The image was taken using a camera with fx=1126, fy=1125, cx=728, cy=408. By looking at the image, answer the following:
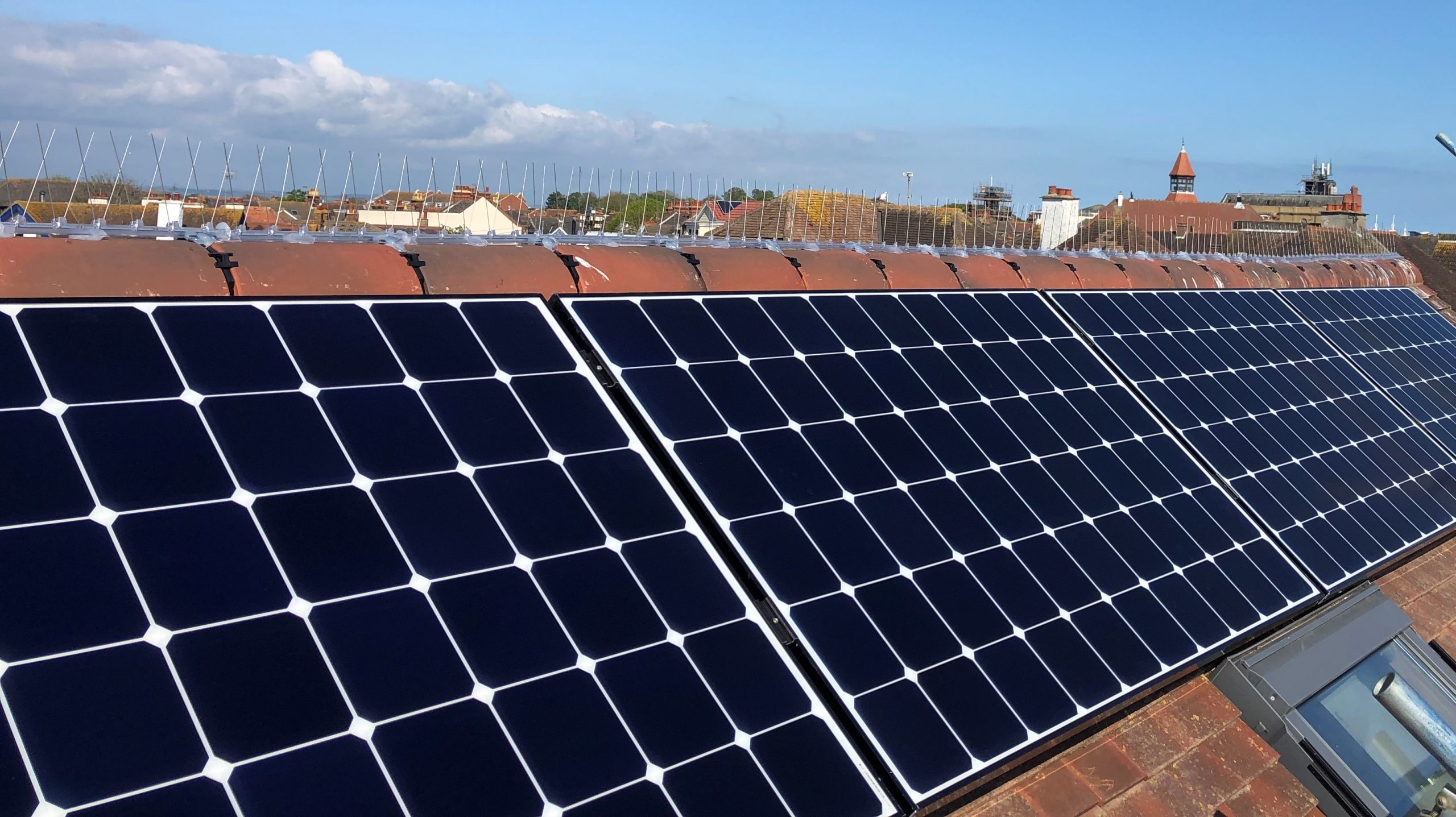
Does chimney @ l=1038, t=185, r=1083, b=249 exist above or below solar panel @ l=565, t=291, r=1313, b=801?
below

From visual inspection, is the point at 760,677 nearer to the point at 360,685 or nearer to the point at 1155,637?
the point at 360,685

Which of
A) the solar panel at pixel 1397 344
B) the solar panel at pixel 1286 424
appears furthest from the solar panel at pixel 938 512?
the solar panel at pixel 1397 344

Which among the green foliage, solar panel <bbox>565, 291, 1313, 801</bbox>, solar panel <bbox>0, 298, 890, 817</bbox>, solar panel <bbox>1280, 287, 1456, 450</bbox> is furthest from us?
the green foliage

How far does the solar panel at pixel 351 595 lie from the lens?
4.27m

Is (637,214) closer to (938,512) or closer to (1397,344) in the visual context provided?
(1397,344)

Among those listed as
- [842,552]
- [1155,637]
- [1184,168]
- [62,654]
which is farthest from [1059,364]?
[1184,168]

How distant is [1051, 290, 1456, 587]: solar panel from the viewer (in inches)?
446

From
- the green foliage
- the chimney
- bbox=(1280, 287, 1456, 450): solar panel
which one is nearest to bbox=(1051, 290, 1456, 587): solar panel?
bbox=(1280, 287, 1456, 450): solar panel

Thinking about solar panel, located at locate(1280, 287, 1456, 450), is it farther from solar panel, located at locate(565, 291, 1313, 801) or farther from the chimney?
the chimney

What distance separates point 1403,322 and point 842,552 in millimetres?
18958

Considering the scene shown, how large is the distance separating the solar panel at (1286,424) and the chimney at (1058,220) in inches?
1541

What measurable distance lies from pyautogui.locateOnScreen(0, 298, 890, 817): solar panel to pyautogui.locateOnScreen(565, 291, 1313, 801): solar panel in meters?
0.57

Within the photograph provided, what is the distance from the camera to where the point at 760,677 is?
595 centimetres

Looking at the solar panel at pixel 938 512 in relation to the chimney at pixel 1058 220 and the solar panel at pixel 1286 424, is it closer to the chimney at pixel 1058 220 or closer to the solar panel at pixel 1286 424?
the solar panel at pixel 1286 424
